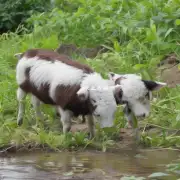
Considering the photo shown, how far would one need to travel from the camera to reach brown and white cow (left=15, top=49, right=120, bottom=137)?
7332mm

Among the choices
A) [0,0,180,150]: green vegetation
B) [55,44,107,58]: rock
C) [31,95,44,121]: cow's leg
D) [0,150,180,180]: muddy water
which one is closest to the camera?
[0,150,180,180]: muddy water

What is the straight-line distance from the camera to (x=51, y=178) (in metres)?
6.25

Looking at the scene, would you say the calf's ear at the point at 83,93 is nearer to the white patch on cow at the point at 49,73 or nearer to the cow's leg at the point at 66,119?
the white patch on cow at the point at 49,73

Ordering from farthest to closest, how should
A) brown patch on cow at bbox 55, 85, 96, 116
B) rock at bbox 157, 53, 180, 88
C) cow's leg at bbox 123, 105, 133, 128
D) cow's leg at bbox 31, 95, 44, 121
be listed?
rock at bbox 157, 53, 180, 88 < cow's leg at bbox 31, 95, 44, 121 < cow's leg at bbox 123, 105, 133, 128 < brown patch on cow at bbox 55, 85, 96, 116

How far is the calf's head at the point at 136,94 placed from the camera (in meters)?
7.34

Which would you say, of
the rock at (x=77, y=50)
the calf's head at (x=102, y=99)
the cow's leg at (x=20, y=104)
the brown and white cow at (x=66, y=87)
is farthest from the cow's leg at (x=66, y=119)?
the rock at (x=77, y=50)

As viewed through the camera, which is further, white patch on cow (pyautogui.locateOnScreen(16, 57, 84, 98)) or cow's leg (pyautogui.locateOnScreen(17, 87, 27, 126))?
cow's leg (pyautogui.locateOnScreen(17, 87, 27, 126))

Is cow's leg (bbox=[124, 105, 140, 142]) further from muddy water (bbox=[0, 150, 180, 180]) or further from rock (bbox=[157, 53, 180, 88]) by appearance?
rock (bbox=[157, 53, 180, 88])

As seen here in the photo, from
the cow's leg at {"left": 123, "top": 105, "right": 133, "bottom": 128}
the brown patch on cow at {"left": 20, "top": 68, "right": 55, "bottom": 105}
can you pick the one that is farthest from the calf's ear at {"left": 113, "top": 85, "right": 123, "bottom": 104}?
the brown patch on cow at {"left": 20, "top": 68, "right": 55, "bottom": 105}

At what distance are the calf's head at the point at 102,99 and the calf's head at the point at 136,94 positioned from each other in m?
0.10

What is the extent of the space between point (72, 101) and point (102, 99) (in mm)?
390

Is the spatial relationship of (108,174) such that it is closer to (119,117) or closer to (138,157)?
(138,157)

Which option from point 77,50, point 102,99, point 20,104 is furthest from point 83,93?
point 77,50

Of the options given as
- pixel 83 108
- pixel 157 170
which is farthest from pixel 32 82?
pixel 157 170
